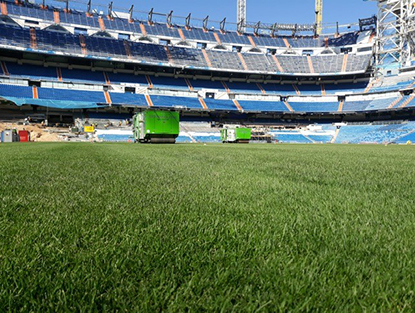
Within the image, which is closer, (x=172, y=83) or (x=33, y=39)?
(x=33, y=39)

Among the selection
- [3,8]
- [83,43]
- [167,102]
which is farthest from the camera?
[3,8]

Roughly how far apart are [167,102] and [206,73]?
36.4 feet

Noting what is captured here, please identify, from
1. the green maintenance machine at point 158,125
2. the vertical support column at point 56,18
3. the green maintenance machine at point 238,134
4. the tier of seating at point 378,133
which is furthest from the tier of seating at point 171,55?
the green maintenance machine at point 158,125

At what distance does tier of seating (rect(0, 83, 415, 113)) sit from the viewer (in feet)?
115

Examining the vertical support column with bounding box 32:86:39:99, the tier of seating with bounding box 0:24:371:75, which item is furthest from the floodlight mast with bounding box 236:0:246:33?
the vertical support column with bounding box 32:86:39:99

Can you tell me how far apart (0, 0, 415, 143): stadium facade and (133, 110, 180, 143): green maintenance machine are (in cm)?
1907

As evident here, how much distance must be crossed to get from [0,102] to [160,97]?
65.2 feet

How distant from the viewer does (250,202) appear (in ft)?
6.62

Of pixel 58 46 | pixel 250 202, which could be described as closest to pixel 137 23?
pixel 58 46

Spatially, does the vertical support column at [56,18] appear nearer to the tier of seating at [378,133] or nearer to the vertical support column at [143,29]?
the vertical support column at [143,29]

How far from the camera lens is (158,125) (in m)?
20.2

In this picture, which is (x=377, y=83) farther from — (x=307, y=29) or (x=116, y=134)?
(x=116, y=134)

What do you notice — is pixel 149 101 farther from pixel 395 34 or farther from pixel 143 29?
pixel 395 34

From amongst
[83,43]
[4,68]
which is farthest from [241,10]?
[4,68]
